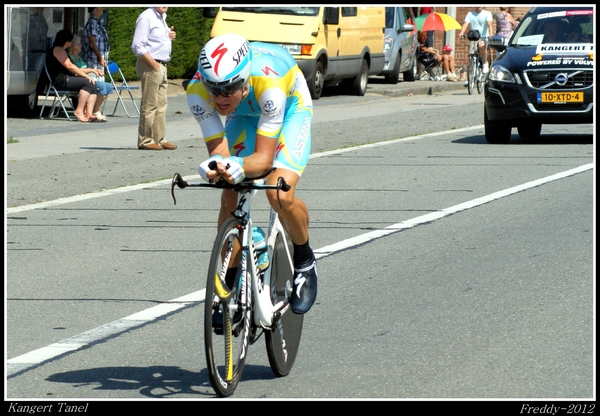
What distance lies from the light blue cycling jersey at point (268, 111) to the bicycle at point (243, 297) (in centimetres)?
27

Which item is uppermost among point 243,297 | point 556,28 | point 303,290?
point 556,28

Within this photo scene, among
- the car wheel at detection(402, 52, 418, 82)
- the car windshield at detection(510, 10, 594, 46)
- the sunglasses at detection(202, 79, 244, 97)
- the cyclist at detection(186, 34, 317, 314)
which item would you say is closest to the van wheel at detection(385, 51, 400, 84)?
the car wheel at detection(402, 52, 418, 82)

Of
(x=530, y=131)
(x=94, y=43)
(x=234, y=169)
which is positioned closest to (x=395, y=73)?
(x=94, y=43)

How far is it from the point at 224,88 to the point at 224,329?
3.28 ft

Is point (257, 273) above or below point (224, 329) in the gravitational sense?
above

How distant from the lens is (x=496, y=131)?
16484 millimetres

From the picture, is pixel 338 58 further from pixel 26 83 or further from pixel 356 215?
pixel 356 215

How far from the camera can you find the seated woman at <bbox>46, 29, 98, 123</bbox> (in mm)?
18547

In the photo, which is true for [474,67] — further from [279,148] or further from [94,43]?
[279,148]

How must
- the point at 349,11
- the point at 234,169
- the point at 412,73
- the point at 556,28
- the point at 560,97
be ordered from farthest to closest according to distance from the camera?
1. the point at 412,73
2. the point at 349,11
3. the point at 556,28
4. the point at 560,97
5. the point at 234,169

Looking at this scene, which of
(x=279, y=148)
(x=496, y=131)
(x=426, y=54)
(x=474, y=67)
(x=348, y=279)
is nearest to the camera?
(x=279, y=148)

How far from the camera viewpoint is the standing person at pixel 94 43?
19.5 m

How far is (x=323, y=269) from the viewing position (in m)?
8.05

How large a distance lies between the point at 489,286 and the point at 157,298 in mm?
2083
